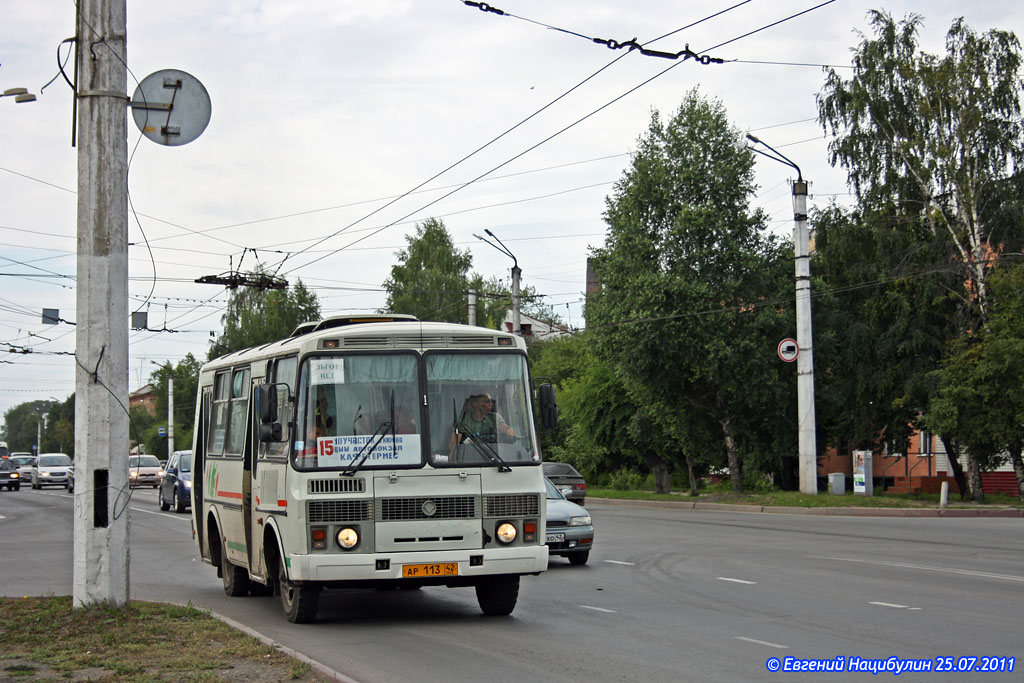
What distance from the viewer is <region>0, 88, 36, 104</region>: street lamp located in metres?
13.4

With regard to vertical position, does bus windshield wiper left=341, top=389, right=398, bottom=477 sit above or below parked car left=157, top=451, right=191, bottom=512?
above

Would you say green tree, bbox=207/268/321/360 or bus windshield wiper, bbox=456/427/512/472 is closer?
bus windshield wiper, bbox=456/427/512/472

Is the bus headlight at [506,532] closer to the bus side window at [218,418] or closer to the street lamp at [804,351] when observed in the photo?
the bus side window at [218,418]

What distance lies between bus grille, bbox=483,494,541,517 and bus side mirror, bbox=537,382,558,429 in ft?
2.22

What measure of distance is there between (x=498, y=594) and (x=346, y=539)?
1.79 metres

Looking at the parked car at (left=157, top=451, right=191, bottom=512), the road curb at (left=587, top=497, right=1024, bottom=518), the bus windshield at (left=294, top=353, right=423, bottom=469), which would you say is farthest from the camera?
the parked car at (left=157, top=451, right=191, bottom=512)

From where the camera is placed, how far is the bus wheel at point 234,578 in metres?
13.1

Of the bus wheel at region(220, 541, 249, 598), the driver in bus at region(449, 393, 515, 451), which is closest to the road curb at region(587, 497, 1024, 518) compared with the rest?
the bus wheel at region(220, 541, 249, 598)

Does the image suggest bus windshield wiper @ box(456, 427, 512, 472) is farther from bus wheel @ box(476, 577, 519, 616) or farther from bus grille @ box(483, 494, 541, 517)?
bus wheel @ box(476, 577, 519, 616)

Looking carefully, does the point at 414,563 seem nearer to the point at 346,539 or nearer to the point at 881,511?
the point at 346,539

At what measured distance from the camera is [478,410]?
35.4ft

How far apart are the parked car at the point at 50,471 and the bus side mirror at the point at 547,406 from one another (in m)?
53.8

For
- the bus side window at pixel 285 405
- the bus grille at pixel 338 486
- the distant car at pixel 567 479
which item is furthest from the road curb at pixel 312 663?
the distant car at pixel 567 479

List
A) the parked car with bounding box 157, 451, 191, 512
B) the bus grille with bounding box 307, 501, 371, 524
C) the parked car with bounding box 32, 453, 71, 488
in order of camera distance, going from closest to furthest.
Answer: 1. the bus grille with bounding box 307, 501, 371, 524
2. the parked car with bounding box 157, 451, 191, 512
3. the parked car with bounding box 32, 453, 71, 488
